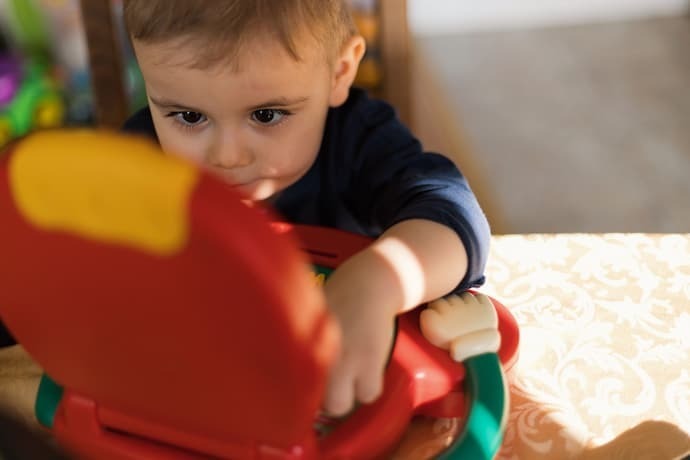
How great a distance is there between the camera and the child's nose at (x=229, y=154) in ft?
2.00

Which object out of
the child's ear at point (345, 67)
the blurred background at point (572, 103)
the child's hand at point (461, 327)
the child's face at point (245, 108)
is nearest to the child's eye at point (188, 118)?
the child's face at point (245, 108)

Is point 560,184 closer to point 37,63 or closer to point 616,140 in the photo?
point 616,140

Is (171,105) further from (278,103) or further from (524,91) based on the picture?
(524,91)

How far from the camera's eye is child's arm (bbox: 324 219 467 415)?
45 cm

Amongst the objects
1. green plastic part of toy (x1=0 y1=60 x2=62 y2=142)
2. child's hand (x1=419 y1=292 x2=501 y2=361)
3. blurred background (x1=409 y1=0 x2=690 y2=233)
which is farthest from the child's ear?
green plastic part of toy (x1=0 y1=60 x2=62 y2=142)

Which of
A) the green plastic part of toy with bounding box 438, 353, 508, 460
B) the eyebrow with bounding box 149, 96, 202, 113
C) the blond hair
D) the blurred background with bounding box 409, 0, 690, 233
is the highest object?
the blond hair

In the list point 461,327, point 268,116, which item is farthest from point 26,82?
point 461,327

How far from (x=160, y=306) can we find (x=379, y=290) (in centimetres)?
16

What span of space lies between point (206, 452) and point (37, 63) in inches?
58.8

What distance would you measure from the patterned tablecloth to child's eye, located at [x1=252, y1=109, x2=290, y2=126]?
0.22 metres

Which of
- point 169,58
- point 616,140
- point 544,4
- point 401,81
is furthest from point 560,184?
point 169,58

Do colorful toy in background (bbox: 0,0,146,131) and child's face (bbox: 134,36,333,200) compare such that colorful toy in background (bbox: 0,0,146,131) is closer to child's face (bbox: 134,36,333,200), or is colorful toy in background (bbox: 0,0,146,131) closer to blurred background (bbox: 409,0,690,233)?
blurred background (bbox: 409,0,690,233)

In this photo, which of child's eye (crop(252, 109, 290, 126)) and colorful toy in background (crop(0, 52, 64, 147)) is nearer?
child's eye (crop(252, 109, 290, 126))

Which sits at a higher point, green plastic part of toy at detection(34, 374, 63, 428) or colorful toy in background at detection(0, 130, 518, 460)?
colorful toy in background at detection(0, 130, 518, 460)
